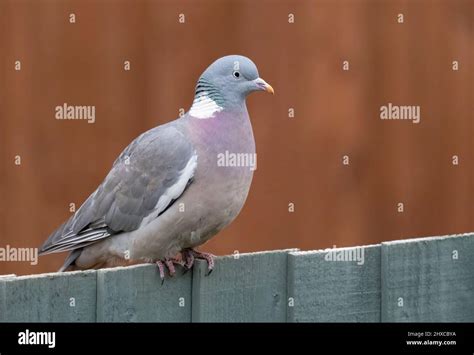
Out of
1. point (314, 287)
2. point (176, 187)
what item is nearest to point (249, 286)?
point (314, 287)

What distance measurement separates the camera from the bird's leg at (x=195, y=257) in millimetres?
3366

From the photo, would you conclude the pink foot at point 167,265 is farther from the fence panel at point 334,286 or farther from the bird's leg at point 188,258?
the fence panel at point 334,286

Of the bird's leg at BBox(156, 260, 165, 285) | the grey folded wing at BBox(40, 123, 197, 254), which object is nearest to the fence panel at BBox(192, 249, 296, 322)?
the bird's leg at BBox(156, 260, 165, 285)

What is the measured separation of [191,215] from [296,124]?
5.63 feet

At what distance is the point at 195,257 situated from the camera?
3.95 meters

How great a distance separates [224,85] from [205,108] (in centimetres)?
13

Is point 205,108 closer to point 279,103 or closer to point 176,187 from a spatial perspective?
point 176,187

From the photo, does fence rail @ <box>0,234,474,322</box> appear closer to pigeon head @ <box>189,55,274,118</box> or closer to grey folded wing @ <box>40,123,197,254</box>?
grey folded wing @ <box>40,123,197,254</box>

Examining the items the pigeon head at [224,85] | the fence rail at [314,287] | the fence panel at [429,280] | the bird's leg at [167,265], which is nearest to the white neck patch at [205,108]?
the pigeon head at [224,85]

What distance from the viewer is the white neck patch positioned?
4289mm
